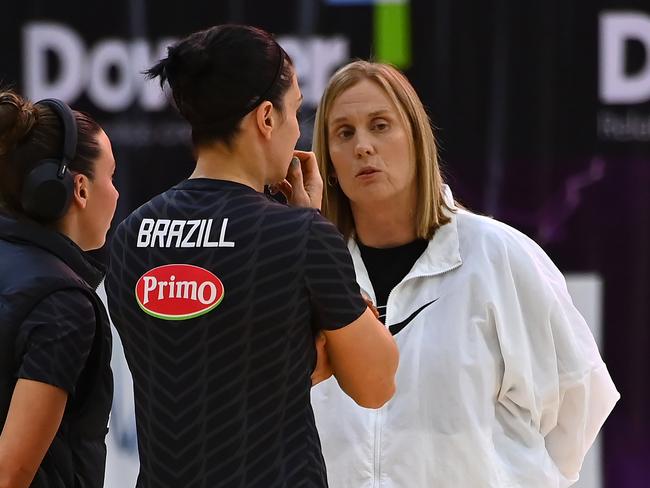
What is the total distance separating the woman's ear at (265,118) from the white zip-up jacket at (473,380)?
30.7 inches

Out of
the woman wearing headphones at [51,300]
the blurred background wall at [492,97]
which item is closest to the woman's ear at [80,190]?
the woman wearing headphones at [51,300]

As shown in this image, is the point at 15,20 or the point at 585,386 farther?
the point at 15,20

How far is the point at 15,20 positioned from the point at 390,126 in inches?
91.7

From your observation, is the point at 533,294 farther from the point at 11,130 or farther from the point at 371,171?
the point at 11,130

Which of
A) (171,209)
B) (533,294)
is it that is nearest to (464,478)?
(533,294)

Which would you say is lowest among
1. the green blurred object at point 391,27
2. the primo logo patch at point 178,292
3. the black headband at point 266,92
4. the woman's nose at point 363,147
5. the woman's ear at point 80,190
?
the primo logo patch at point 178,292

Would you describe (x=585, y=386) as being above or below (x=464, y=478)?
above

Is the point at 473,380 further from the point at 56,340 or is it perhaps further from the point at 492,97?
the point at 492,97

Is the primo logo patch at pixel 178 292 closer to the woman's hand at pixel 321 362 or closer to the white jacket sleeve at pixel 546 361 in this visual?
the woman's hand at pixel 321 362

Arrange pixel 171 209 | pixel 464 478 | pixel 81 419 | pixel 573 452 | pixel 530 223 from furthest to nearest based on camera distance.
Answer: pixel 530 223 < pixel 573 452 < pixel 464 478 < pixel 81 419 < pixel 171 209

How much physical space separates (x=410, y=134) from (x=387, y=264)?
0.29m

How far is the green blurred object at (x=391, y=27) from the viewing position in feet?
13.9

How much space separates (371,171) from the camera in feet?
8.01

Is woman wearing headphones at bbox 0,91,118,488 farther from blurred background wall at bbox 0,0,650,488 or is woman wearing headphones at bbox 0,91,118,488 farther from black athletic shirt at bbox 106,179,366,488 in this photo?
blurred background wall at bbox 0,0,650,488
